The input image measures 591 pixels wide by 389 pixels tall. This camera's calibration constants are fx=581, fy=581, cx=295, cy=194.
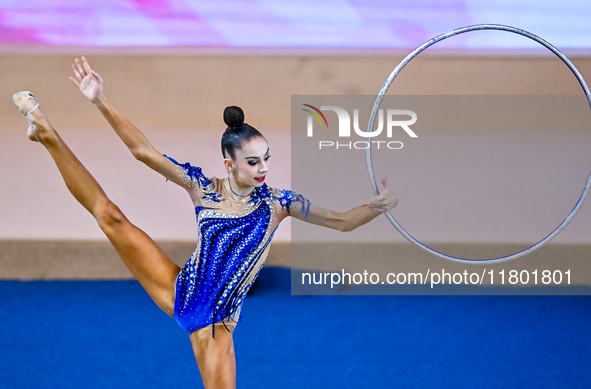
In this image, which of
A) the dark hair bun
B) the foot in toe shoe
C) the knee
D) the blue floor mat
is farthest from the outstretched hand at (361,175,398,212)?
the foot in toe shoe

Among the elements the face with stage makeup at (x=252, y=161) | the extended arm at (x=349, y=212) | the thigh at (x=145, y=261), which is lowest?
the thigh at (x=145, y=261)

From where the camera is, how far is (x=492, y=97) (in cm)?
429

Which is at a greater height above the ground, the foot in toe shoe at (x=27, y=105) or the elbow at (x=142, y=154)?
the foot in toe shoe at (x=27, y=105)

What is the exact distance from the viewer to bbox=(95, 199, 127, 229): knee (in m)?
2.11

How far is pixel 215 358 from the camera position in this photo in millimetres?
2031

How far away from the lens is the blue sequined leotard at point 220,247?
207 centimetres

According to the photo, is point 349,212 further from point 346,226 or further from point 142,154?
point 142,154

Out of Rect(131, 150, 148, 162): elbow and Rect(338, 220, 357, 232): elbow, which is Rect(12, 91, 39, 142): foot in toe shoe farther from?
Rect(338, 220, 357, 232): elbow

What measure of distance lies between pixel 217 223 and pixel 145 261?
334mm

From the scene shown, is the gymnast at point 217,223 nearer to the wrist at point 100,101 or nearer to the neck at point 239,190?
the neck at point 239,190

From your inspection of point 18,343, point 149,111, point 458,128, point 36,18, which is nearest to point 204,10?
point 149,111

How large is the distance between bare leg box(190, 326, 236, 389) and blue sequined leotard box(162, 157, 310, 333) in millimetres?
38

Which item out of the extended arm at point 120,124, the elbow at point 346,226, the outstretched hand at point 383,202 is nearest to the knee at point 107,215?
the extended arm at point 120,124

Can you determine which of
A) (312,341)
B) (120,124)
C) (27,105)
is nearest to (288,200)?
(120,124)
